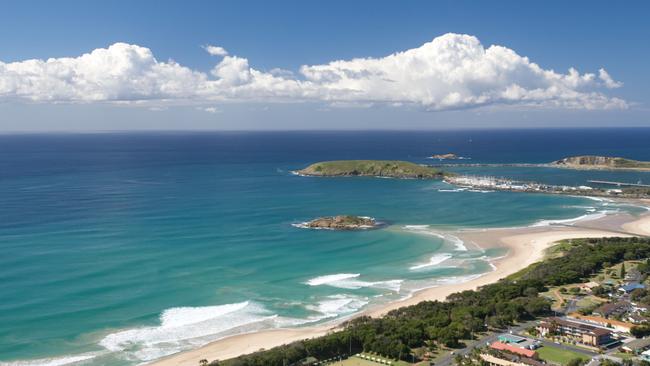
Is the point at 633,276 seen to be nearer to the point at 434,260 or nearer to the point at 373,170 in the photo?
the point at 434,260

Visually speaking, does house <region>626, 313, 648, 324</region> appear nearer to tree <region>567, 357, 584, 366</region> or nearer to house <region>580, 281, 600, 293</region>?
house <region>580, 281, 600, 293</region>

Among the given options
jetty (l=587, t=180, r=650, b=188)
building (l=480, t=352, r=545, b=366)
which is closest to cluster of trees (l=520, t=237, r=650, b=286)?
building (l=480, t=352, r=545, b=366)

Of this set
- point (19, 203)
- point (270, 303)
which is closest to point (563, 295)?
point (270, 303)

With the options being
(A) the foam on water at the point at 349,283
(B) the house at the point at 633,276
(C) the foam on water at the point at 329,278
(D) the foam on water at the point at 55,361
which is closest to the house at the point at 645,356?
(B) the house at the point at 633,276

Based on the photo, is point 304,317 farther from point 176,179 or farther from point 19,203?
point 176,179

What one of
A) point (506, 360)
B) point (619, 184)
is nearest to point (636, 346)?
point (506, 360)
